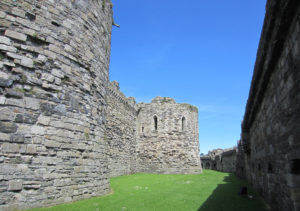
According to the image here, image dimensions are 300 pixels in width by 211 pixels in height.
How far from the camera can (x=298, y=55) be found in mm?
2918

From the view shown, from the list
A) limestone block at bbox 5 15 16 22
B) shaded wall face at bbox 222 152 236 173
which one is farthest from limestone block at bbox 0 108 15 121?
shaded wall face at bbox 222 152 236 173

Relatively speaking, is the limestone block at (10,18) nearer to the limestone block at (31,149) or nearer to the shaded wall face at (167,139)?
the limestone block at (31,149)

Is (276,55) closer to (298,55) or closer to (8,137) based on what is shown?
(298,55)

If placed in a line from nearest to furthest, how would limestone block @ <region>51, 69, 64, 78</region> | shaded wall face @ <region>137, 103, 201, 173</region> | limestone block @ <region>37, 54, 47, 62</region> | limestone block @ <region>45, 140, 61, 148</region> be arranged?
limestone block @ <region>45, 140, 61, 148</region>, limestone block @ <region>37, 54, 47, 62</region>, limestone block @ <region>51, 69, 64, 78</region>, shaded wall face @ <region>137, 103, 201, 173</region>

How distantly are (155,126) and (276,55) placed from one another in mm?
16730

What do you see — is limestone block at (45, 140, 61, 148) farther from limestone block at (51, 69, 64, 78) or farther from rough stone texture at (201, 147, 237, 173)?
rough stone texture at (201, 147, 237, 173)

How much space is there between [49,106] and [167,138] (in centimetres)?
1500

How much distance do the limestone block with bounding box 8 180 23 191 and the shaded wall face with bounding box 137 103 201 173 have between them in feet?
49.5

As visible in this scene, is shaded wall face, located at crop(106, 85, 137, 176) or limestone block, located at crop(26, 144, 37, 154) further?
shaded wall face, located at crop(106, 85, 137, 176)

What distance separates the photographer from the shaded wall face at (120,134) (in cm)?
1398

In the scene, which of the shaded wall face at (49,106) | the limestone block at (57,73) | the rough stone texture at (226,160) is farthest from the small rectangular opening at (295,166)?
the rough stone texture at (226,160)

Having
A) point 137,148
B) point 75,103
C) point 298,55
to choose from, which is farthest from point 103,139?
point 137,148

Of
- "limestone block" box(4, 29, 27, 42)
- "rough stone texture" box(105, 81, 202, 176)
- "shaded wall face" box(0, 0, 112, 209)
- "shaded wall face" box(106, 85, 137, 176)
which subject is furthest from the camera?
"rough stone texture" box(105, 81, 202, 176)

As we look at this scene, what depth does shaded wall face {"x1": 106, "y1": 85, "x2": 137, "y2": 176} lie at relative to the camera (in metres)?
14.0
